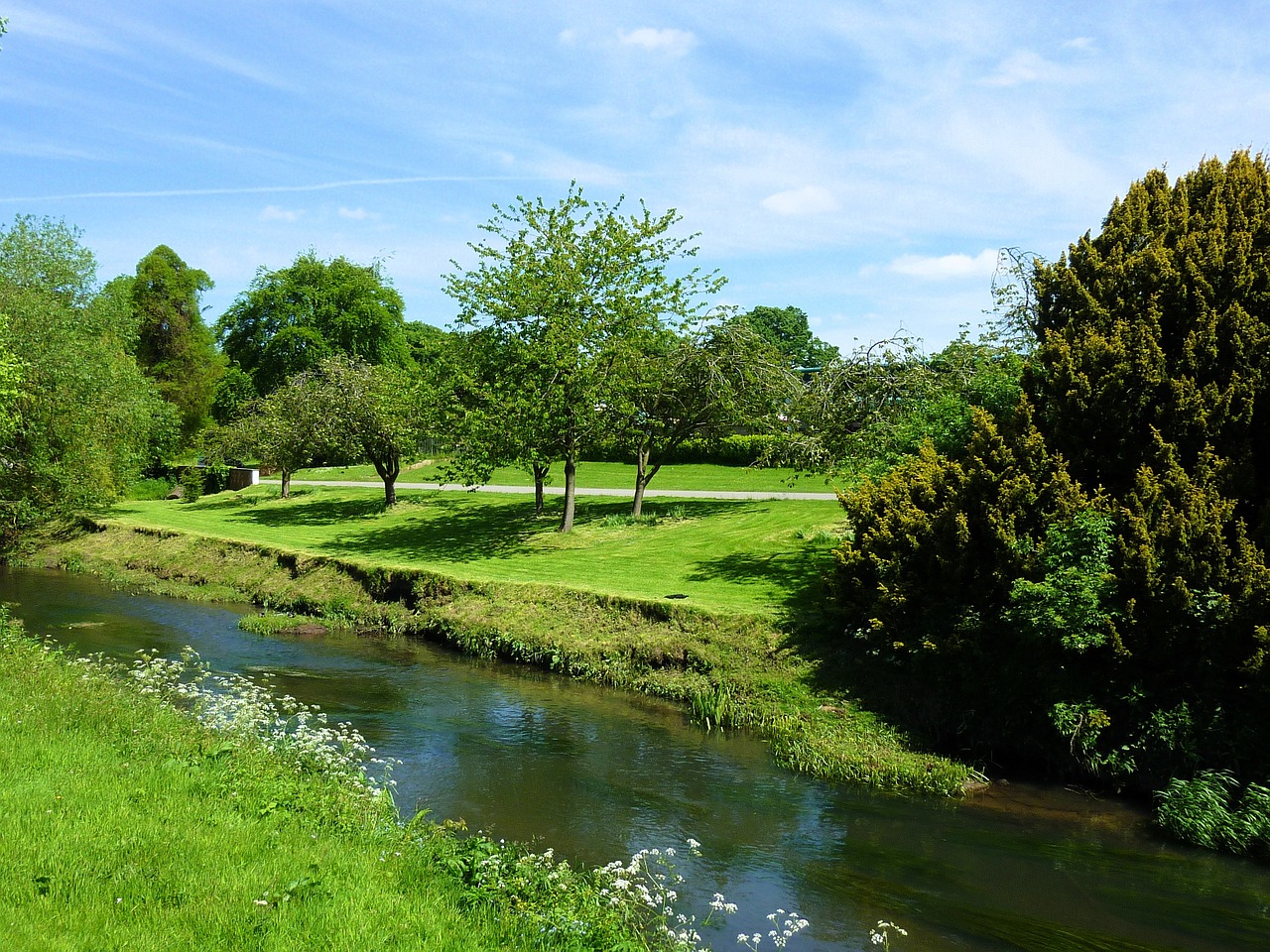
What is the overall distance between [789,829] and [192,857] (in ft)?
26.6

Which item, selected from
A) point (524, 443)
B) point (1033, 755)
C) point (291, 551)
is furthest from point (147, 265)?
point (1033, 755)

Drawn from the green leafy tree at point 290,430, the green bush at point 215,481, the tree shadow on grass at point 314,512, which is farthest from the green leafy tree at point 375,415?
the green bush at point 215,481

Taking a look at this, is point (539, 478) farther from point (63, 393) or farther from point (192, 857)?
point (192, 857)

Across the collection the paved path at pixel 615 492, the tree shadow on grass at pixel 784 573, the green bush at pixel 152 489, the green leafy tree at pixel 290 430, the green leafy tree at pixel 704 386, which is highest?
the green leafy tree at pixel 704 386

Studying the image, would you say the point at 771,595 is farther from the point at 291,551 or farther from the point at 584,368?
the point at 291,551

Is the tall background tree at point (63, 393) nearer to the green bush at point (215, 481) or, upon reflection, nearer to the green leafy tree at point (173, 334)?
the green bush at point (215, 481)

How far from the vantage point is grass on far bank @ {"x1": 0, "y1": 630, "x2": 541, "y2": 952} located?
285 inches

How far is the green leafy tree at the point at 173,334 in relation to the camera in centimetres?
6338

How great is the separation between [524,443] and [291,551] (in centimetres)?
917

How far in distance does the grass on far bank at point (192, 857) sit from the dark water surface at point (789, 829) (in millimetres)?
2103

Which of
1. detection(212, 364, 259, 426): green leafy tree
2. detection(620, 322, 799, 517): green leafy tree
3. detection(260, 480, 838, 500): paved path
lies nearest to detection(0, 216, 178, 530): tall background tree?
detection(260, 480, 838, 500): paved path

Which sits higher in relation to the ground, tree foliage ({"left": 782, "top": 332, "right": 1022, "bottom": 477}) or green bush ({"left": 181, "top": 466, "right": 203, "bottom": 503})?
tree foliage ({"left": 782, "top": 332, "right": 1022, "bottom": 477})

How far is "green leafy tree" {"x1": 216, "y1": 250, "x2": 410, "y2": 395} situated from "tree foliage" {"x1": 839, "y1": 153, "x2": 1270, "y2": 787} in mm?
56313

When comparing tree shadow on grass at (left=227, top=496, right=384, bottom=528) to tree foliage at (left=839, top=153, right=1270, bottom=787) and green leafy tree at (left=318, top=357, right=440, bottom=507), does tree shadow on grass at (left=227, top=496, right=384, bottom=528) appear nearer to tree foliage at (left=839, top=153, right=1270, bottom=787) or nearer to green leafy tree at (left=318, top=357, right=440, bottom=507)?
green leafy tree at (left=318, top=357, right=440, bottom=507)
